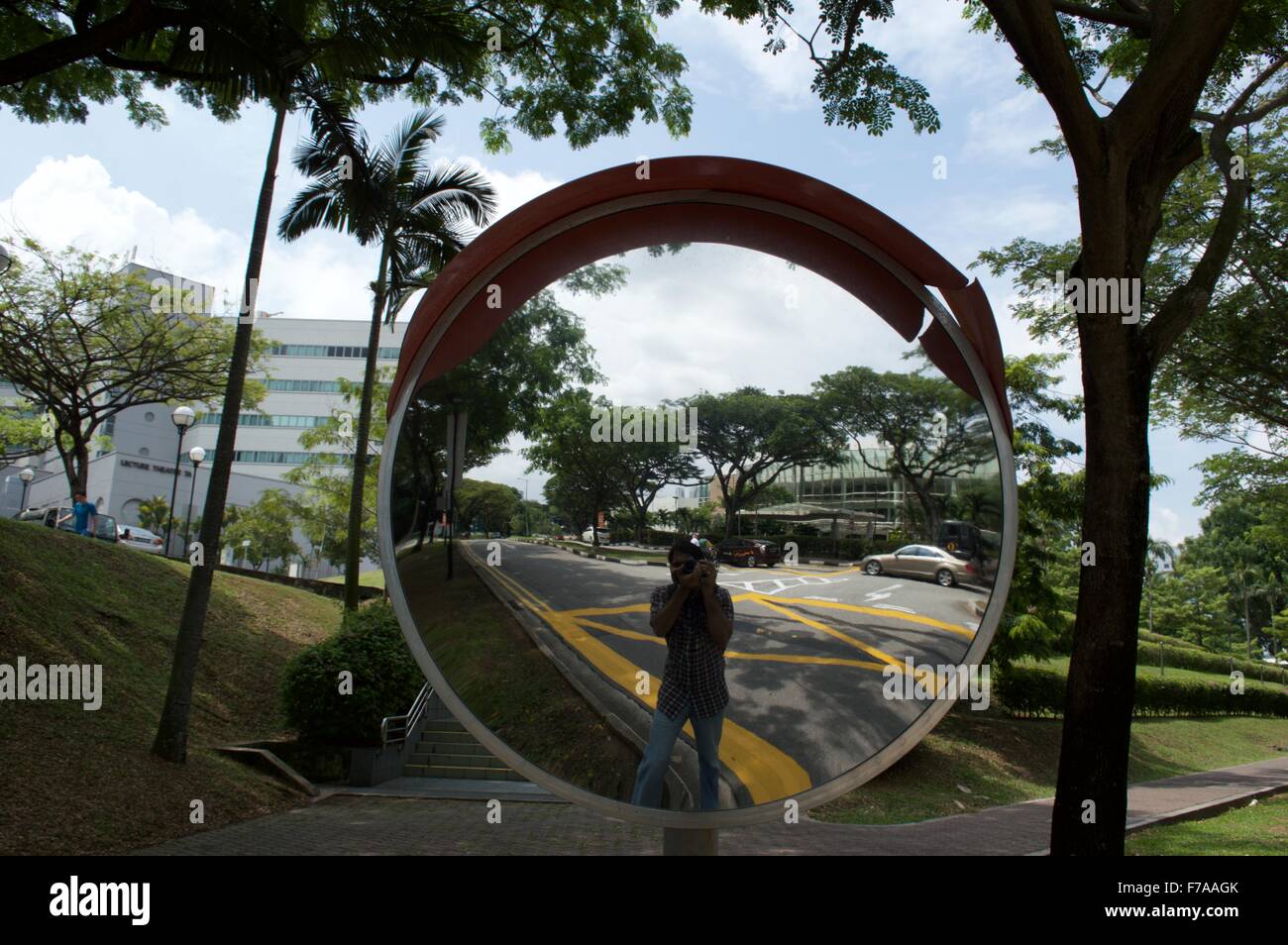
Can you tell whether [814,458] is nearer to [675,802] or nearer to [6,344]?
[675,802]

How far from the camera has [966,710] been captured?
16.0 m

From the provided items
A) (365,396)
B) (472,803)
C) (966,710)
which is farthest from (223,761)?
(966,710)

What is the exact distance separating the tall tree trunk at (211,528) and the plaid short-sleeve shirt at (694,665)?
300 inches

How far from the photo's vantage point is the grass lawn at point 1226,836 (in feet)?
23.9

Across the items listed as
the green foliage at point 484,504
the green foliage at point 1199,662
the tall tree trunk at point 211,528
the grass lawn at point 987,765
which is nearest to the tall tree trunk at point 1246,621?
the green foliage at point 1199,662

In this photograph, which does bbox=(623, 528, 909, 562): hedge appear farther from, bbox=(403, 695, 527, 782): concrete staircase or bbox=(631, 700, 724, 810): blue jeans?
bbox=(403, 695, 527, 782): concrete staircase

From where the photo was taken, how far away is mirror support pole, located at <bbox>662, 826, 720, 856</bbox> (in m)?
3.14

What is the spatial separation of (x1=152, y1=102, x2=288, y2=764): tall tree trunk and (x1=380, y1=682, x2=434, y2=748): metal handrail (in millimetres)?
2622

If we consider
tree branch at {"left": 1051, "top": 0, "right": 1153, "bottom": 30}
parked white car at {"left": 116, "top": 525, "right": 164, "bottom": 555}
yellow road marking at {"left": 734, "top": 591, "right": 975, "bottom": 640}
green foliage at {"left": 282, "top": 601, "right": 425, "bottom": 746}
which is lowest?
green foliage at {"left": 282, "top": 601, "right": 425, "bottom": 746}

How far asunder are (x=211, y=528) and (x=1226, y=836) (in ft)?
39.8

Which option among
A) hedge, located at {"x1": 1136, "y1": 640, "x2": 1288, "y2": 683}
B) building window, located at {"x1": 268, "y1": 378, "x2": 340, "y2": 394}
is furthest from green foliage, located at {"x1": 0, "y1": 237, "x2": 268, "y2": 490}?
hedge, located at {"x1": 1136, "y1": 640, "x2": 1288, "y2": 683}

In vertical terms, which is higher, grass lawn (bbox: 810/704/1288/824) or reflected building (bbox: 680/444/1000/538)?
reflected building (bbox: 680/444/1000/538)

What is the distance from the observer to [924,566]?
3.18m
